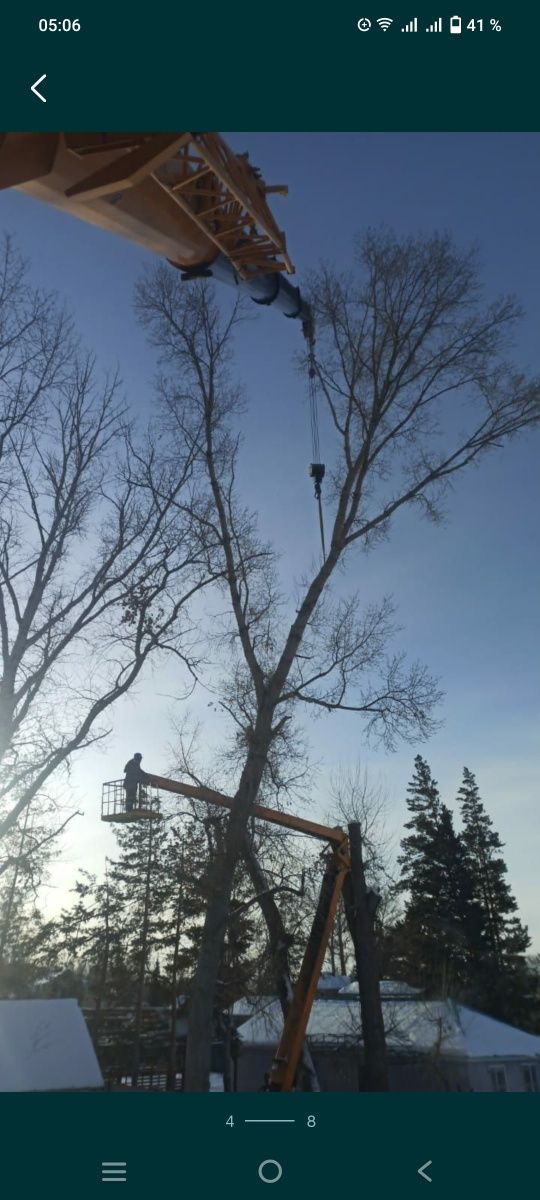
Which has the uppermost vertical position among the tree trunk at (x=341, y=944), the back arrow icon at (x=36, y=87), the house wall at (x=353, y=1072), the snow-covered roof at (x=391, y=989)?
the back arrow icon at (x=36, y=87)

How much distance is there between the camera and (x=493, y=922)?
1326 inches

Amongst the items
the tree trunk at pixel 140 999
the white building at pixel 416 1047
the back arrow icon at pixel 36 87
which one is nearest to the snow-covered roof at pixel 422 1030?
the white building at pixel 416 1047

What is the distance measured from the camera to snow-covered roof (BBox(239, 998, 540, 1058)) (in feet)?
67.4

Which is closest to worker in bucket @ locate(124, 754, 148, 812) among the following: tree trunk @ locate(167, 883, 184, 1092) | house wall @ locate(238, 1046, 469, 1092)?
house wall @ locate(238, 1046, 469, 1092)

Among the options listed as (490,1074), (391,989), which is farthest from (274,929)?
(391,989)

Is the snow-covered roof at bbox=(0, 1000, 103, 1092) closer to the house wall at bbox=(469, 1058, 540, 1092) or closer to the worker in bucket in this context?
the worker in bucket

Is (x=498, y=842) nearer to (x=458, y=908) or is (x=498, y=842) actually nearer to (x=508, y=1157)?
(x=458, y=908)

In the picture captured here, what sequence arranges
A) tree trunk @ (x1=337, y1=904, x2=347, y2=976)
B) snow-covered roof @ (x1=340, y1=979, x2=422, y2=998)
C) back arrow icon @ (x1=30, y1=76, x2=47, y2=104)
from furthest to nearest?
snow-covered roof @ (x1=340, y1=979, x2=422, y2=998)
tree trunk @ (x1=337, y1=904, x2=347, y2=976)
back arrow icon @ (x1=30, y1=76, x2=47, y2=104)

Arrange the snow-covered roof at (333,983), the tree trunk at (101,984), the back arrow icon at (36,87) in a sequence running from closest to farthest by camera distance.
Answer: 1. the back arrow icon at (36,87)
2. the snow-covered roof at (333,983)
3. the tree trunk at (101,984)

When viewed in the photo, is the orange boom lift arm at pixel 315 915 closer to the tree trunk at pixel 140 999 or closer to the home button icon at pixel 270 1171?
the home button icon at pixel 270 1171

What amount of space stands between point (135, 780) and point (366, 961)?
6.21 metres

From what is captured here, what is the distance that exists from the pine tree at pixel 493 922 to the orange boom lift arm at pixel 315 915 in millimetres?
21599

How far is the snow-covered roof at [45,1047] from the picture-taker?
16344 millimetres

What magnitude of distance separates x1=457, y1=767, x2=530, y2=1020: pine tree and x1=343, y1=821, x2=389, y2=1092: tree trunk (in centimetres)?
1813
